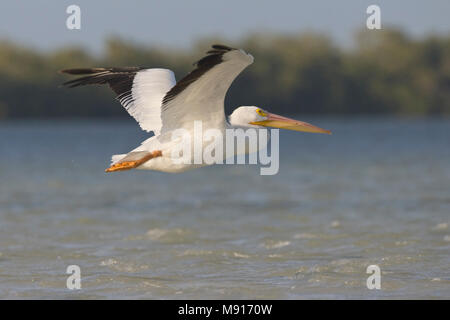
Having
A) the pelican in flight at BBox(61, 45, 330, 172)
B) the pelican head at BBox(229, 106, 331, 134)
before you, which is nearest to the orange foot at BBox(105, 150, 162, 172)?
the pelican in flight at BBox(61, 45, 330, 172)

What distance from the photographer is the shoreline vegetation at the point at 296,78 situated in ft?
209

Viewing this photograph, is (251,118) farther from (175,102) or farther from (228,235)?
(228,235)

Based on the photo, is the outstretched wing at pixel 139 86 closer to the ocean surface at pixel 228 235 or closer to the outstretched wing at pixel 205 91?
the outstretched wing at pixel 205 91

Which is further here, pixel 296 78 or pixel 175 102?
pixel 296 78

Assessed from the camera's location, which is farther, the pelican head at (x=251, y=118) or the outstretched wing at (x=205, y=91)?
the pelican head at (x=251, y=118)

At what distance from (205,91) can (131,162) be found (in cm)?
86

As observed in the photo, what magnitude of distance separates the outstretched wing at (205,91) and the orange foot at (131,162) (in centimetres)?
25

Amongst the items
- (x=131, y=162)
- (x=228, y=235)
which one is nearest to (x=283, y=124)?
(x=131, y=162)

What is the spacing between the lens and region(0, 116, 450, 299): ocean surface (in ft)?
23.3

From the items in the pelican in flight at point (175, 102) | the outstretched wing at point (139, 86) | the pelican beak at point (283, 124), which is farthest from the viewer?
the outstretched wing at point (139, 86)

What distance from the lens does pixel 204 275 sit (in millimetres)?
7520

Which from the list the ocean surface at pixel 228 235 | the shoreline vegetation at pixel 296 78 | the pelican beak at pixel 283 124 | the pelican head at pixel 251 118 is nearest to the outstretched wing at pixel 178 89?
the pelican head at pixel 251 118

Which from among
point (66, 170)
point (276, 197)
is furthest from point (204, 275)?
point (66, 170)

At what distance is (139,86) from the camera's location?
7.59 m
